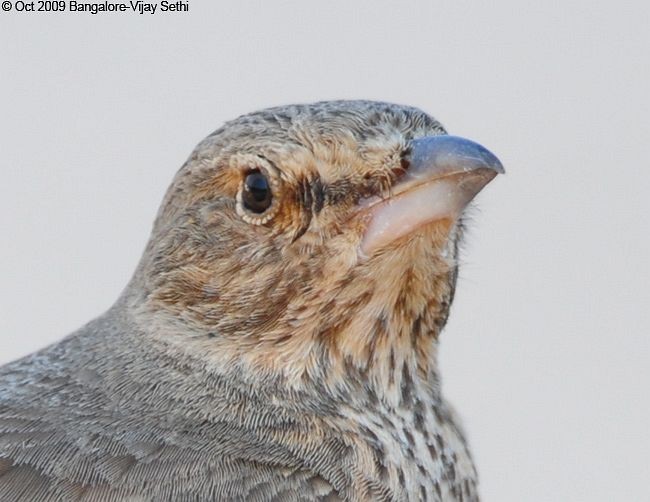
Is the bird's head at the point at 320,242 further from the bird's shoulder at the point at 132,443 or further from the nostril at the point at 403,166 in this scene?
the bird's shoulder at the point at 132,443

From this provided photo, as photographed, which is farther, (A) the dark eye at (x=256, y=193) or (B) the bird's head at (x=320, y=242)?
(A) the dark eye at (x=256, y=193)

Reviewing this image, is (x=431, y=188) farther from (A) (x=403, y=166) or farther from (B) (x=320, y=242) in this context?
(B) (x=320, y=242)

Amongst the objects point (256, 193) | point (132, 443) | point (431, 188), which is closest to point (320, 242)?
point (256, 193)

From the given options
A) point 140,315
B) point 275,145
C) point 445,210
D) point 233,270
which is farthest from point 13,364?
point 445,210

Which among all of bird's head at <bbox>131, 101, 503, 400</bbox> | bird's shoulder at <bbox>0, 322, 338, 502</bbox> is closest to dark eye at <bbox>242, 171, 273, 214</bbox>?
bird's head at <bbox>131, 101, 503, 400</bbox>

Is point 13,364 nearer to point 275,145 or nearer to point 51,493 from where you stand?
point 51,493

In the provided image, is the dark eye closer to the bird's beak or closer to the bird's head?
the bird's head

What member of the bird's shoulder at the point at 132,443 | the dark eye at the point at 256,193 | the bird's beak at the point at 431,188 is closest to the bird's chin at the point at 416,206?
the bird's beak at the point at 431,188

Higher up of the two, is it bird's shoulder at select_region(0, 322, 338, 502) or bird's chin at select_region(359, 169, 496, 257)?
bird's chin at select_region(359, 169, 496, 257)

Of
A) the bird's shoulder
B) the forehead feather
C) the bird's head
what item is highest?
the forehead feather
